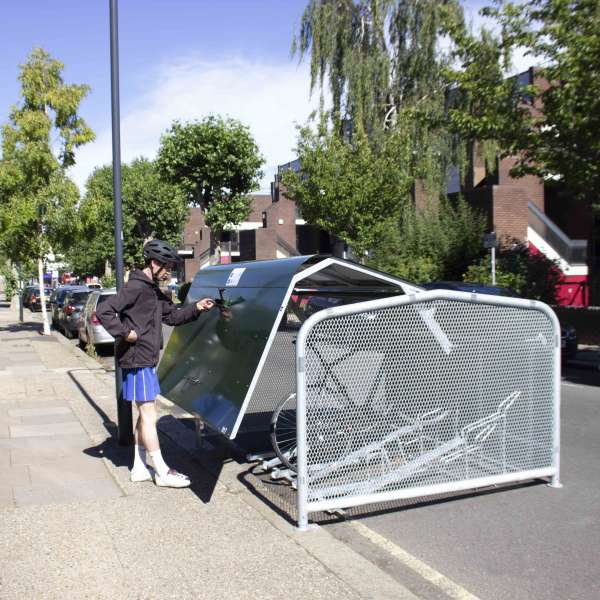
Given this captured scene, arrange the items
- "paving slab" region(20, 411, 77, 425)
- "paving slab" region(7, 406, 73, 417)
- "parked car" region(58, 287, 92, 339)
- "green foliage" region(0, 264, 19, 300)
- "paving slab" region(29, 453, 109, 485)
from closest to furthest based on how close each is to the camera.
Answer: "paving slab" region(29, 453, 109, 485), "paving slab" region(20, 411, 77, 425), "paving slab" region(7, 406, 73, 417), "parked car" region(58, 287, 92, 339), "green foliage" region(0, 264, 19, 300)

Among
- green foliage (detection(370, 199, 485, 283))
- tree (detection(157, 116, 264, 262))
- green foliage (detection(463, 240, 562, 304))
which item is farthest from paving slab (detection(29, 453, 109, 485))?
tree (detection(157, 116, 264, 262))

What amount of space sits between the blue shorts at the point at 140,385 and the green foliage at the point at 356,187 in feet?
63.4

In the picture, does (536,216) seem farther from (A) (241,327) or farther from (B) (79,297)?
(A) (241,327)

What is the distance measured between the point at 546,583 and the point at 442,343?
5.61 feet

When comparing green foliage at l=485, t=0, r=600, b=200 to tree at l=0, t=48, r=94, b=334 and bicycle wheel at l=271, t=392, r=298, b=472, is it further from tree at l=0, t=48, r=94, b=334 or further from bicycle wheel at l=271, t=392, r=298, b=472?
tree at l=0, t=48, r=94, b=334

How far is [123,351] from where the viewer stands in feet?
18.2

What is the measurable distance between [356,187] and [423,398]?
2012cm

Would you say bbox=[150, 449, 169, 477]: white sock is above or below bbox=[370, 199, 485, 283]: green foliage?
below

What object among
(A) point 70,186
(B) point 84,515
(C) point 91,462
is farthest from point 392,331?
(A) point 70,186

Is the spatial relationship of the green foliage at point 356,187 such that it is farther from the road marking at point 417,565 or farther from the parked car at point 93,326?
the road marking at point 417,565

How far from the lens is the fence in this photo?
185 inches

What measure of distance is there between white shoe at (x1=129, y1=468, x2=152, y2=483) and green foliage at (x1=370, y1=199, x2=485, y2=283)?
16467 mm

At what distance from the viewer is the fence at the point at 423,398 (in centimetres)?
469

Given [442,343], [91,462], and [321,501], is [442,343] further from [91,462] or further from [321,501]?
[91,462]
